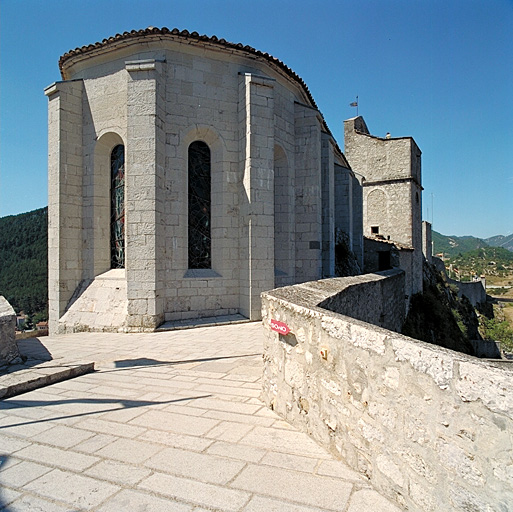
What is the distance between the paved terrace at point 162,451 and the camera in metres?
2.20

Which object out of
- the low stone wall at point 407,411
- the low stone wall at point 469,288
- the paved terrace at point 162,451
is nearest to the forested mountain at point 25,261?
the paved terrace at point 162,451

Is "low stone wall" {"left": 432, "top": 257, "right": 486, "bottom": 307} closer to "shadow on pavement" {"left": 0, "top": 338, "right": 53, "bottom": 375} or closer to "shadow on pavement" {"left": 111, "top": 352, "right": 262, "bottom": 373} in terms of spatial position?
"shadow on pavement" {"left": 111, "top": 352, "right": 262, "bottom": 373}

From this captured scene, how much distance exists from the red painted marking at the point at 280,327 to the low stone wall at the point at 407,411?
178 millimetres

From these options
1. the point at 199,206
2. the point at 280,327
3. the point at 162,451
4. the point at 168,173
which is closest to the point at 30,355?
the point at 162,451

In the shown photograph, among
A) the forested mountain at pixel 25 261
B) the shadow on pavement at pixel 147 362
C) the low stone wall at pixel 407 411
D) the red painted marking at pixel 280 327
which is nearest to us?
the low stone wall at pixel 407 411

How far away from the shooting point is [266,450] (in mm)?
2842

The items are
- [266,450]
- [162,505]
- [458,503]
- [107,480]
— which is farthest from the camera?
[266,450]

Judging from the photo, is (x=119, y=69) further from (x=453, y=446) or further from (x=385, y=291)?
(x=453, y=446)

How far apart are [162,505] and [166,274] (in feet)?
22.7

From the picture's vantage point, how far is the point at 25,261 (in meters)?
32.3

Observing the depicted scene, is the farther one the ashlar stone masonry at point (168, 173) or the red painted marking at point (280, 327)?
the ashlar stone masonry at point (168, 173)

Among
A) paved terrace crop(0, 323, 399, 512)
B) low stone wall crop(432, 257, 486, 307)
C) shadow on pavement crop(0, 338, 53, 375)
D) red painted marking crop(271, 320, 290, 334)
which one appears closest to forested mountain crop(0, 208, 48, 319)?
shadow on pavement crop(0, 338, 53, 375)

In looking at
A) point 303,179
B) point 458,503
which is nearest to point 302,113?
point 303,179

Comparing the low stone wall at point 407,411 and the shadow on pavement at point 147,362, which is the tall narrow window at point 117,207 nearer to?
the shadow on pavement at point 147,362
